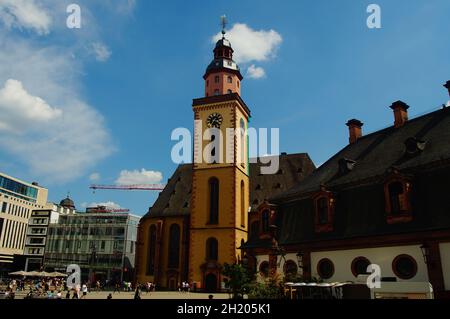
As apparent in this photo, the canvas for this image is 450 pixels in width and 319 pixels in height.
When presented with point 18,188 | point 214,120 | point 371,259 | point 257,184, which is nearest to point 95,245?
point 18,188

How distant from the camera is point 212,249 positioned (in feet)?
161

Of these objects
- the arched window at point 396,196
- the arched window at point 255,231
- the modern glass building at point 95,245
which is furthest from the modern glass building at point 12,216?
the arched window at point 396,196

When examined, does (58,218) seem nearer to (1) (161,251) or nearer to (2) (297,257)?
(1) (161,251)

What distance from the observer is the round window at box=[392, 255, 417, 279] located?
22.1 meters

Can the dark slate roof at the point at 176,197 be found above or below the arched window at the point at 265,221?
above

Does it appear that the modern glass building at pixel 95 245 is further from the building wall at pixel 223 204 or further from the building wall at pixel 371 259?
the building wall at pixel 371 259

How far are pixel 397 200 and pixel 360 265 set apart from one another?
15.5 feet

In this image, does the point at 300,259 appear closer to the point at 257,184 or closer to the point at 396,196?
the point at 396,196

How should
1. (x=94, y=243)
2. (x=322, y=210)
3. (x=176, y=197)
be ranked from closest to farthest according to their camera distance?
(x=322, y=210) → (x=176, y=197) → (x=94, y=243)

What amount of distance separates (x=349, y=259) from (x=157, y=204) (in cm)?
3992

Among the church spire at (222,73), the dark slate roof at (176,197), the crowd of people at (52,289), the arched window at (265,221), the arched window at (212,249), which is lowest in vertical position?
the crowd of people at (52,289)

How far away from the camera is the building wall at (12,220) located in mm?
95463

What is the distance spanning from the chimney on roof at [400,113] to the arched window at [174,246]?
34792 mm
